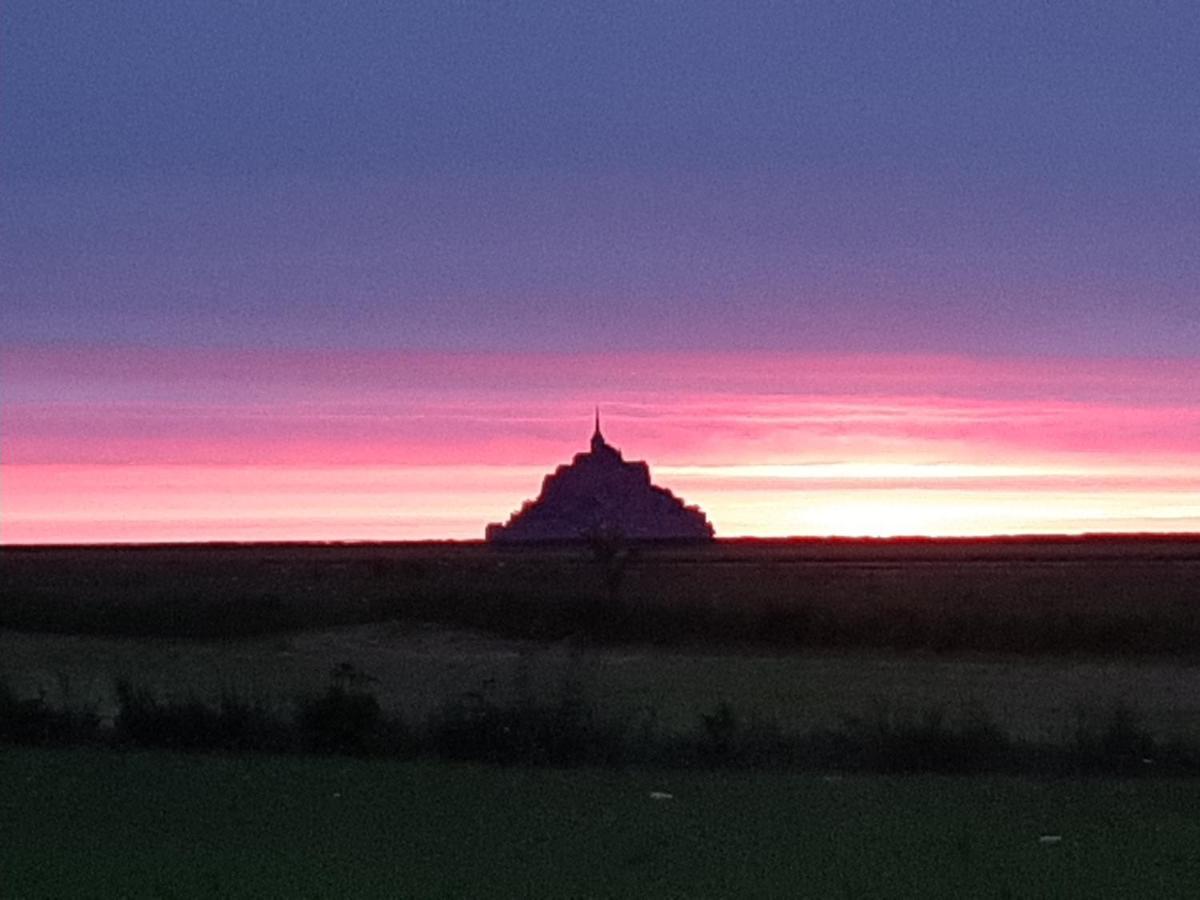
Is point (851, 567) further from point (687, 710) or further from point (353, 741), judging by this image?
point (353, 741)

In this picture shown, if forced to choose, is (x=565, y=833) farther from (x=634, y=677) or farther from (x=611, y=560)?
(x=611, y=560)

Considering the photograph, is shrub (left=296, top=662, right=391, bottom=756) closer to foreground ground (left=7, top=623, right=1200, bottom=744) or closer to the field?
the field

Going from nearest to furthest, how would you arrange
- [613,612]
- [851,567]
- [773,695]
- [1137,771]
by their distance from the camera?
[1137,771] < [773,695] < [613,612] < [851,567]

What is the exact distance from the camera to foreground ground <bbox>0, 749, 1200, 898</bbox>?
553 inches

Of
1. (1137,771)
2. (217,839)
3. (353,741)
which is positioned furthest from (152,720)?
(1137,771)

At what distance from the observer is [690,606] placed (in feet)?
133

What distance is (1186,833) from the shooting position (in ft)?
53.0

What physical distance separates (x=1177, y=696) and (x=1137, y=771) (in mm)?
10985

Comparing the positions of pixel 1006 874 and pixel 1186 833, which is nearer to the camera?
pixel 1006 874

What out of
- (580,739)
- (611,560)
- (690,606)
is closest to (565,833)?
(580,739)

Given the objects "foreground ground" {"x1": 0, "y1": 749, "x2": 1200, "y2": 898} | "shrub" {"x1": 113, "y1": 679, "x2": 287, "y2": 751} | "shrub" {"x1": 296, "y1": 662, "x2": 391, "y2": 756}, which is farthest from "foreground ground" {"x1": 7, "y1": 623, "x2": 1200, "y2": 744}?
"foreground ground" {"x1": 0, "y1": 749, "x2": 1200, "y2": 898}

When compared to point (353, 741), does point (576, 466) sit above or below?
above

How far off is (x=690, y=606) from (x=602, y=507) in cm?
6352

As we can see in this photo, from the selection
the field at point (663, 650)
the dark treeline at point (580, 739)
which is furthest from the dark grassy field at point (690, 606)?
the dark treeline at point (580, 739)
